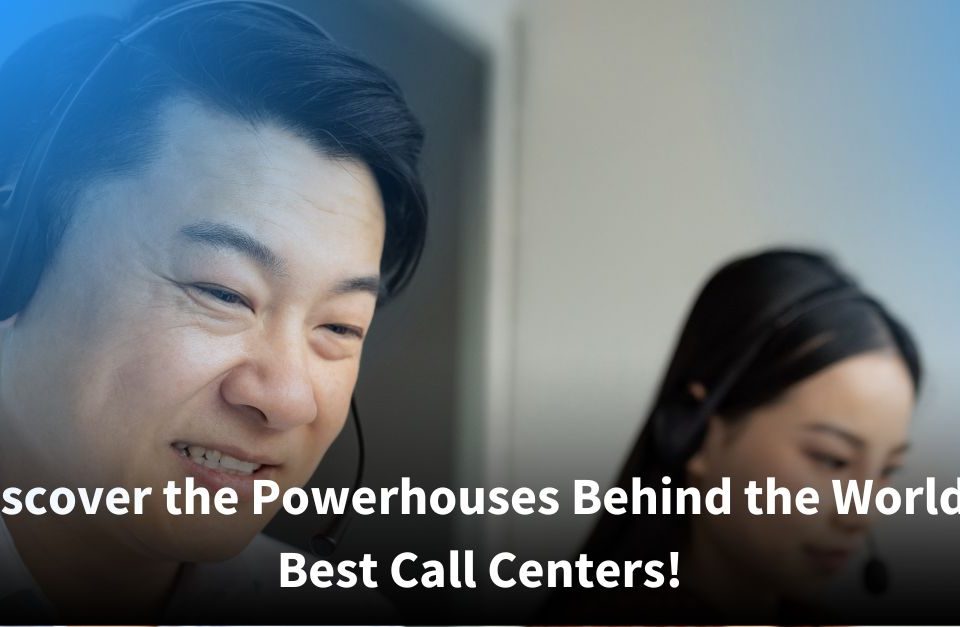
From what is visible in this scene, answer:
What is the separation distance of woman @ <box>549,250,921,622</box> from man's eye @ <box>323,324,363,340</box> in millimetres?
395

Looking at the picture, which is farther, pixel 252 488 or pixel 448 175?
pixel 448 175

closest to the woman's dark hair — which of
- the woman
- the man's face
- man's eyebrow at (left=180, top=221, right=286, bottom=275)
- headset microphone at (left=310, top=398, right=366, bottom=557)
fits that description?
the woman

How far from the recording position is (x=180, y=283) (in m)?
1.05

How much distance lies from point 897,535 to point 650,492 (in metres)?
0.32

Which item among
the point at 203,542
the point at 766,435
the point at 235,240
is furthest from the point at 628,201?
the point at 203,542

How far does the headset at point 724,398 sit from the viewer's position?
1.23 meters

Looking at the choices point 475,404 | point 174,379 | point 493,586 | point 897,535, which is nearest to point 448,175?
point 475,404

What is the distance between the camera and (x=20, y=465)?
1.05 m

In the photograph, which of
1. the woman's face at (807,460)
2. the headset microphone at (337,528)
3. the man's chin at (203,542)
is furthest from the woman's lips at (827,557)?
the man's chin at (203,542)

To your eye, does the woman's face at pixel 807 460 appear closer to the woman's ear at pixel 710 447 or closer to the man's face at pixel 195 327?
the woman's ear at pixel 710 447

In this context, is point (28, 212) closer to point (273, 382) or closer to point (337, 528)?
point (273, 382)

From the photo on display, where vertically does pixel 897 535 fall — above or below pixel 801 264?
below

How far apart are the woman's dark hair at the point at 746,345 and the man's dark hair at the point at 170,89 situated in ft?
1.53

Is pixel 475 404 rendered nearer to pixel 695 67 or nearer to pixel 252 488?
pixel 252 488
